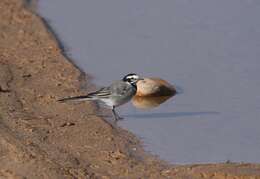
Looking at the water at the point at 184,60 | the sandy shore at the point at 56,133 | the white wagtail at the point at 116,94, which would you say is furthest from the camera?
the white wagtail at the point at 116,94

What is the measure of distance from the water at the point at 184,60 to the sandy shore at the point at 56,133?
1.30 feet

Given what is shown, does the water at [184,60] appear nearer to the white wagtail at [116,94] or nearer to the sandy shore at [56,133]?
the white wagtail at [116,94]

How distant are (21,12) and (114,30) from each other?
201 cm

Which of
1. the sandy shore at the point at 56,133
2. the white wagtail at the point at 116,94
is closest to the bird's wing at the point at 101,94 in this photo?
the white wagtail at the point at 116,94

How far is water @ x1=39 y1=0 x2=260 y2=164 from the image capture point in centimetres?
1189

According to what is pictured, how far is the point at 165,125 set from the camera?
12406 mm

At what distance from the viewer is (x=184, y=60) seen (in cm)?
1510

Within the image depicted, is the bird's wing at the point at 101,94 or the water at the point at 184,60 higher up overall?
the bird's wing at the point at 101,94

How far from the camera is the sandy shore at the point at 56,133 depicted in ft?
33.1

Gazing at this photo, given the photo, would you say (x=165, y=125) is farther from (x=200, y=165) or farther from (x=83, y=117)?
(x=200, y=165)

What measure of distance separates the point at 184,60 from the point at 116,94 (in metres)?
2.85

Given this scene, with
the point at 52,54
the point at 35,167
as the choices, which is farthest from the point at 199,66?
the point at 35,167

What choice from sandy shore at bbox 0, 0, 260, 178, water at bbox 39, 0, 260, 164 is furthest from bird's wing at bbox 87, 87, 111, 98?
water at bbox 39, 0, 260, 164

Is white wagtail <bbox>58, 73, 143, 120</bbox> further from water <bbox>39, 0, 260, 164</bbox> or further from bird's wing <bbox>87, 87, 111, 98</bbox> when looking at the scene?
water <bbox>39, 0, 260, 164</bbox>
